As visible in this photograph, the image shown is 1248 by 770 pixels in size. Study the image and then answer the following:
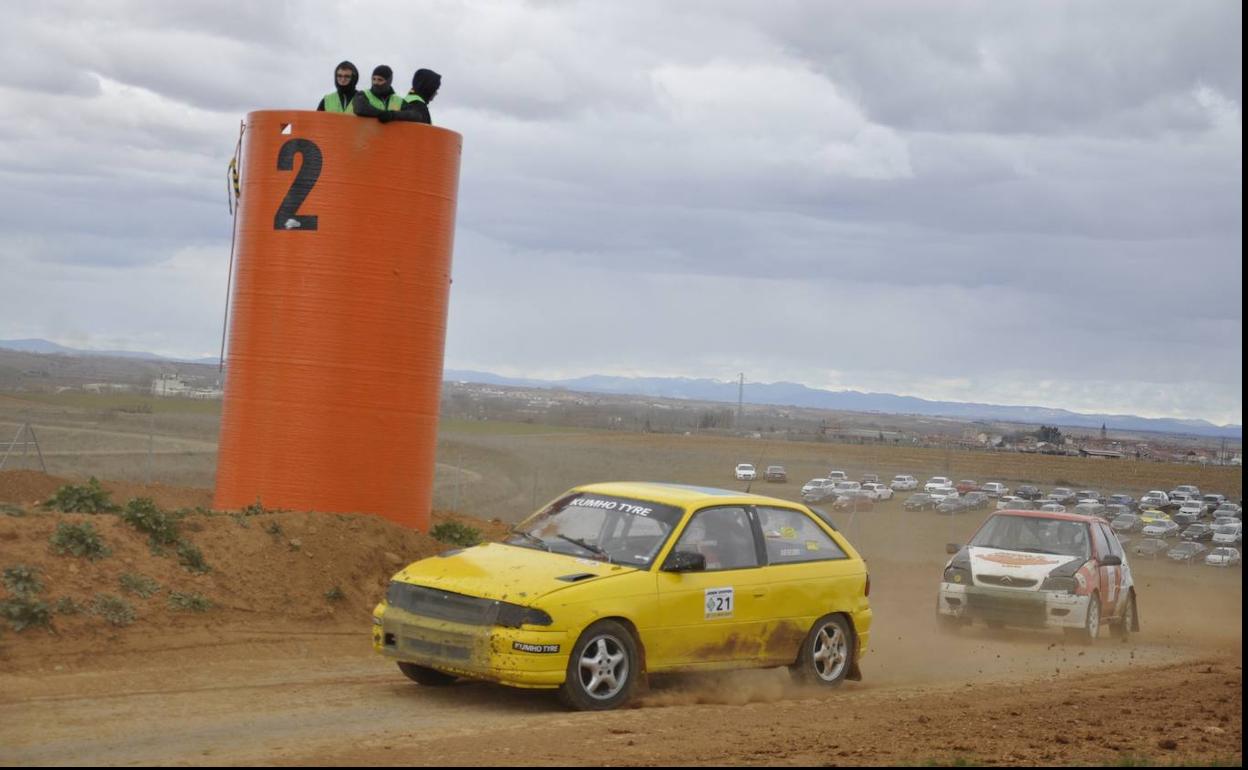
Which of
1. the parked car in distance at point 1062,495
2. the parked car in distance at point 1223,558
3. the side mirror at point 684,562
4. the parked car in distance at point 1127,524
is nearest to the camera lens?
the side mirror at point 684,562

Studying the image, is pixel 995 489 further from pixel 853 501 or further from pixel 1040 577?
pixel 1040 577

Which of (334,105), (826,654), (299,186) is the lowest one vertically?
(826,654)

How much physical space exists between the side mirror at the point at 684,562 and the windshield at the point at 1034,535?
830cm

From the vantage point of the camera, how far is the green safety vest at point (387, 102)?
1433 cm

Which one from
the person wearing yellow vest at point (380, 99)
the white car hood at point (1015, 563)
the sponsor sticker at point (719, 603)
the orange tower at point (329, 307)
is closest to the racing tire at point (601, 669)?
the sponsor sticker at point (719, 603)

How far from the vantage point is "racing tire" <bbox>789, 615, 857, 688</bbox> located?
11281 millimetres

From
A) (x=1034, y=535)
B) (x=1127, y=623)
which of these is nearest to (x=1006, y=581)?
(x=1034, y=535)

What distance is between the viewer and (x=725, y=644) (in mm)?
10617

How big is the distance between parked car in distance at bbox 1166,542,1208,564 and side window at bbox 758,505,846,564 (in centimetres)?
1900

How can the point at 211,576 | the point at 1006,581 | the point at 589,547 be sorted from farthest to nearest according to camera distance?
the point at 1006,581 < the point at 211,576 < the point at 589,547

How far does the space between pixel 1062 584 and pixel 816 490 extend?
15520 millimetres

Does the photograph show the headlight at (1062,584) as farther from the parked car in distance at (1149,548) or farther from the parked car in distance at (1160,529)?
the parked car in distance at (1160,529)

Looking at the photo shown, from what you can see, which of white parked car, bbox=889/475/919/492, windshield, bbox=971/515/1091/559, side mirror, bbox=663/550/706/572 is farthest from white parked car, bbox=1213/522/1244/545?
side mirror, bbox=663/550/706/572

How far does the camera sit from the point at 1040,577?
55.1 ft
